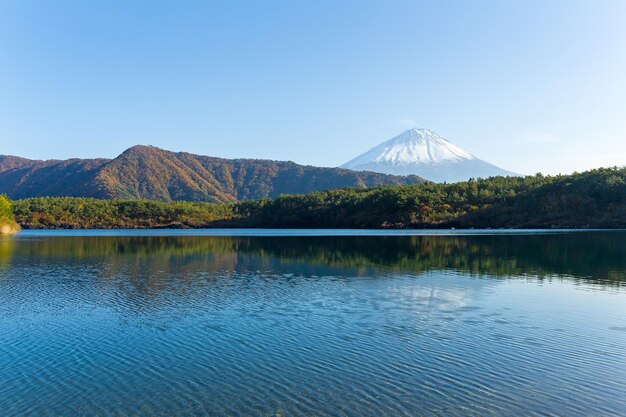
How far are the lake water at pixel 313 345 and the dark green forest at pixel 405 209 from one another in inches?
3811

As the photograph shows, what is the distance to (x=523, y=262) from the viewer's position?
4544 centimetres

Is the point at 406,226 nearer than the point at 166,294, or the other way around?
the point at 166,294

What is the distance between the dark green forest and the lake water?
96804 millimetres

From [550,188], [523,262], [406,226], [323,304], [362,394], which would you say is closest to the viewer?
[362,394]

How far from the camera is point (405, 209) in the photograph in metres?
148

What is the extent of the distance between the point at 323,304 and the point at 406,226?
398 ft

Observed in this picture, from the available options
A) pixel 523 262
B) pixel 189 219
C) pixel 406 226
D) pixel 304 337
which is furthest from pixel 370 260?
pixel 189 219

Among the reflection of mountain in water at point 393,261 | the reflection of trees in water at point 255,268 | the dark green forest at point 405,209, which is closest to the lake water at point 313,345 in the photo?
the reflection of trees in water at point 255,268

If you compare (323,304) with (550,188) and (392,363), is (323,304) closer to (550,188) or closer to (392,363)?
(392,363)

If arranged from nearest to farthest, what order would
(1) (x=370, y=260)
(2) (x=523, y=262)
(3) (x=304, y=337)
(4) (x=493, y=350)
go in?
(4) (x=493, y=350)
(3) (x=304, y=337)
(2) (x=523, y=262)
(1) (x=370, y=260)

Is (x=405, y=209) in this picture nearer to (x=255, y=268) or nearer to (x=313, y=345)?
(x=255, y=268)

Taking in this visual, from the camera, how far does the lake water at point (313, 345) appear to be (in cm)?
1203

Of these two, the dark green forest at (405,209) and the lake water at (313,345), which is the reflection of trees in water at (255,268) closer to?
the lake water at (313,345)

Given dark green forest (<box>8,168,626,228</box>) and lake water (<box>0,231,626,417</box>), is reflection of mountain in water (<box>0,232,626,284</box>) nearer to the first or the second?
lake water (<box>0,231,626,417</box>)
